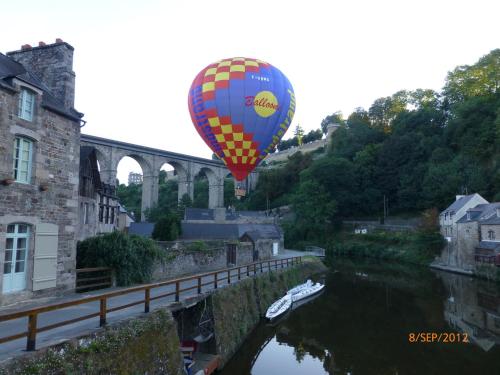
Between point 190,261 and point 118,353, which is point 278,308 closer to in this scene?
point 190,261

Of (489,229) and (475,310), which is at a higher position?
(489,229)

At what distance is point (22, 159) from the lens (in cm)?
1030

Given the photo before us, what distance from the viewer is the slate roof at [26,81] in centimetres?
984

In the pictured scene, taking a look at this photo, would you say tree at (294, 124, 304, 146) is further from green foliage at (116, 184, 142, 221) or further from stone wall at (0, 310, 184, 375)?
stone wall at (0, 310, 184, 375)

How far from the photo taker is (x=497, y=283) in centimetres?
2562

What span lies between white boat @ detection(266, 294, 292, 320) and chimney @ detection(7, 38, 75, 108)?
10974 mm

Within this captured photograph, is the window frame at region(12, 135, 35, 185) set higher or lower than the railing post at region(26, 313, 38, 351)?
higher

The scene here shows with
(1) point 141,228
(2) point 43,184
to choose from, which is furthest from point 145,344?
(1) point 141,228

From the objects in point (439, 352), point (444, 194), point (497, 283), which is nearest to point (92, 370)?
point (439, 352)

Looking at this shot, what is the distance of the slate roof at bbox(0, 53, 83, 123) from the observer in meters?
9.84

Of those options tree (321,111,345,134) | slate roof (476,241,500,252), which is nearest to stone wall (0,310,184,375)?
slate roof (476,241,500,252)

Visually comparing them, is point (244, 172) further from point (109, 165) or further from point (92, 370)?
point (109, 165)

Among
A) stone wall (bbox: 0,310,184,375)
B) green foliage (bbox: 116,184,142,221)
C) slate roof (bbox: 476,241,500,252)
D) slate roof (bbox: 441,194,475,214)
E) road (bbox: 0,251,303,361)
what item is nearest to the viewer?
stone wall (bbox: 0,310,184,375)
